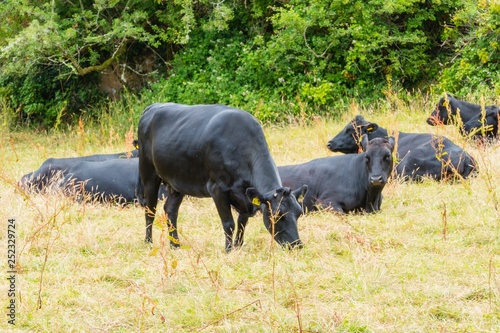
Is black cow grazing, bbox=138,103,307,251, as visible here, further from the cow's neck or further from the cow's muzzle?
the cow's neck

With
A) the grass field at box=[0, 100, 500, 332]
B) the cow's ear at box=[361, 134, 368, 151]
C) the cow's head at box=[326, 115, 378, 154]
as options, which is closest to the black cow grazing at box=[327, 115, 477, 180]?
the cow's head at box=[326, 115, 378, 154]

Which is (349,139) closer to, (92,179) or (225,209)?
(92,179)

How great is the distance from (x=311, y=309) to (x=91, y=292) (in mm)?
1773

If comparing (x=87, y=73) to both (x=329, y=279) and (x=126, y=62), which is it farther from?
(x=329, y=279)

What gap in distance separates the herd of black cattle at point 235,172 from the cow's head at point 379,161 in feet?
0.04

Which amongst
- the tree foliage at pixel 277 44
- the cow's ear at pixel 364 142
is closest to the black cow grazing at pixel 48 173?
the cow's ear at pixel 364 142

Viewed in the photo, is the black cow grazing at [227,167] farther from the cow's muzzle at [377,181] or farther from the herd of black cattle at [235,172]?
the cow's muzzle at [377,181]

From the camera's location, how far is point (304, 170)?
35.7ft

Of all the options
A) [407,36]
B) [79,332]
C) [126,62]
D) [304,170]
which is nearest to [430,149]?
[304,170]

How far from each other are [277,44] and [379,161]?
9838mm

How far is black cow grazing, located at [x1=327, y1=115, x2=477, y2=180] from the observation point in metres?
11.0

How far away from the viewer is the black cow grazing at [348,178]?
9.70m

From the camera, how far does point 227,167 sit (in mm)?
7699

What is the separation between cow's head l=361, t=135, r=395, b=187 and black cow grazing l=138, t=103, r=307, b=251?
1.88 meters
